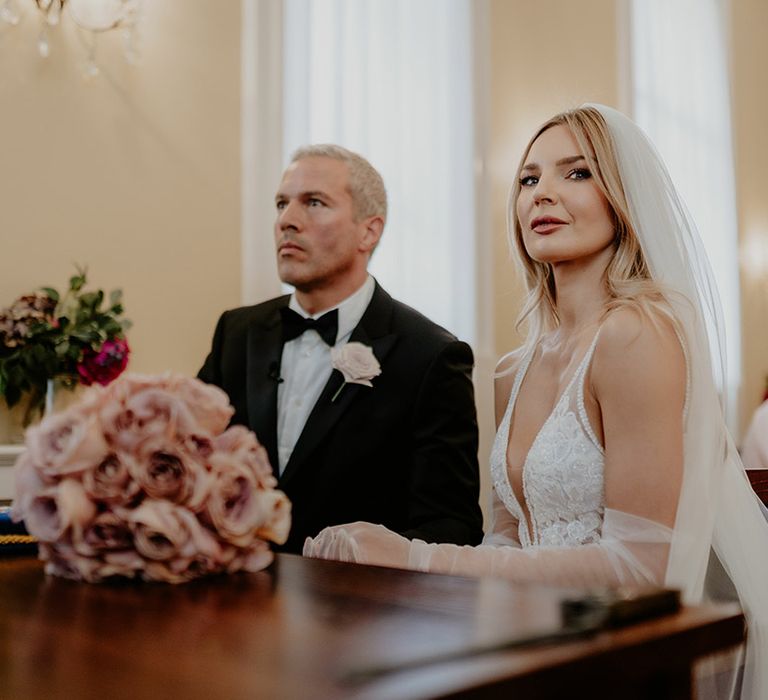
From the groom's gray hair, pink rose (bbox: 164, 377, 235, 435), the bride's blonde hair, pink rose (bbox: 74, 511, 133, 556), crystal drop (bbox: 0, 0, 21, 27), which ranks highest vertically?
crystal drop (bbox: 0, 0, 21, 27)

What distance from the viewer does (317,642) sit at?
0.90 metres

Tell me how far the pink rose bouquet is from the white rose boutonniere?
1.70 meters

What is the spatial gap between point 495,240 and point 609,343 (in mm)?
3340

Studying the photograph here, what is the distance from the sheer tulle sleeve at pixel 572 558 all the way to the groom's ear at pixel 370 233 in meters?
1.66

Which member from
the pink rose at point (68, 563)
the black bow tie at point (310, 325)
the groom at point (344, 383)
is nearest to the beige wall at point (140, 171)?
the groom at point (344, 383)

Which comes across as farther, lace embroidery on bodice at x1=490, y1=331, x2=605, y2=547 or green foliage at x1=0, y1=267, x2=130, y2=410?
green foliage at x1=0, y1=267, x2=130, y2=410

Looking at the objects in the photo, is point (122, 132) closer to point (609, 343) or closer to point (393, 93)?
point (393, 93)

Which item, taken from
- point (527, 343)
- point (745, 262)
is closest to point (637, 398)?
point (527, 343)

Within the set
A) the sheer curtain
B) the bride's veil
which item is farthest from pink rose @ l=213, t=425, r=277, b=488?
the sheer curtain

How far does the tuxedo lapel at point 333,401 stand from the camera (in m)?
2.94

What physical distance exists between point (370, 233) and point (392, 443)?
2.80ft

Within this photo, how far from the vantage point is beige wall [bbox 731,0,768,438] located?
780 centimetres

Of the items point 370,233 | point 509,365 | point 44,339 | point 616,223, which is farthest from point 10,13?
point 616,223

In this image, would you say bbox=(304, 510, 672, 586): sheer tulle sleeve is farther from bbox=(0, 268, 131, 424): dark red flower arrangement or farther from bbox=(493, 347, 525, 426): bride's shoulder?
bbox=(0, 268, 131, 424): dark red flower arrangement
